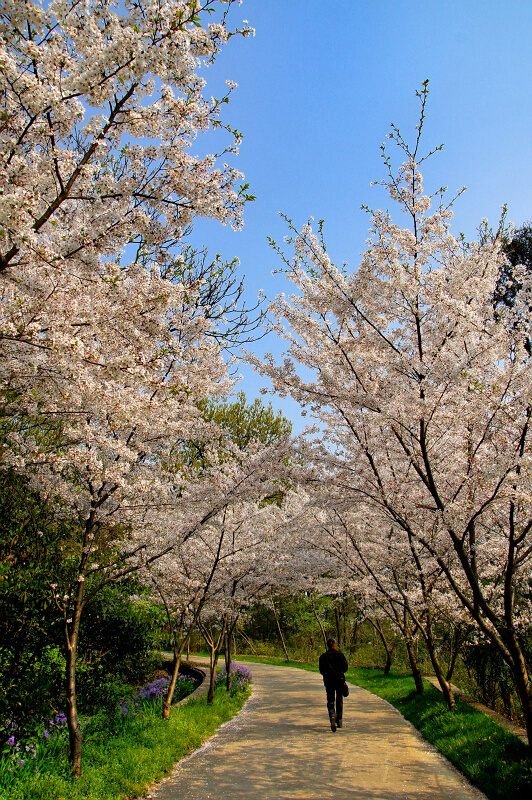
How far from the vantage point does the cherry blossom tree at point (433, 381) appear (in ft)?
14.7

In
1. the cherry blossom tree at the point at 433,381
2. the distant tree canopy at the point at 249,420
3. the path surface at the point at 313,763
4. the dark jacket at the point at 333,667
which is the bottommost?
the path surface at the point at 313,763

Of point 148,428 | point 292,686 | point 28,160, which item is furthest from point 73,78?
point 292,686

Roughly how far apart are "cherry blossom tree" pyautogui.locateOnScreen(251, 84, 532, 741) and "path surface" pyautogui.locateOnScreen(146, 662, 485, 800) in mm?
1415

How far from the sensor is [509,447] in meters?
4.71

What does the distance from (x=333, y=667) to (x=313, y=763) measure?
1.82m

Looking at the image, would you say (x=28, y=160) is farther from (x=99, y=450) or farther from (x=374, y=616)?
(x=374, y=616)

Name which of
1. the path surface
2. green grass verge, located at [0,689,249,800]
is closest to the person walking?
the path surface

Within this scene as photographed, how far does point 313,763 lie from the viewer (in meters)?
5.39

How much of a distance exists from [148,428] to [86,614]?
2.83 m

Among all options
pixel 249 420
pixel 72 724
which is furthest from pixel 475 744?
pixel 249 420

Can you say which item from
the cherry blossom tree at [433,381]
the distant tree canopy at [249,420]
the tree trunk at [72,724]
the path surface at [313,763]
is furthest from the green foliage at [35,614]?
the distant tree canopy at [249,420]

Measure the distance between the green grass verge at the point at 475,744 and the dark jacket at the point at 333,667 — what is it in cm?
130

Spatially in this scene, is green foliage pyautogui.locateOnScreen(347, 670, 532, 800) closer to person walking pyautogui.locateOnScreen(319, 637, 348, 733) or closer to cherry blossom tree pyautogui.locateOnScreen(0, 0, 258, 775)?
person walking pyautogui.locateOnScreen(319, 637, 348, 733)

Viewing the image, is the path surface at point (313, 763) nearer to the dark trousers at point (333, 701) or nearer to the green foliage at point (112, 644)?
the dark trousers at point (333, 701)
